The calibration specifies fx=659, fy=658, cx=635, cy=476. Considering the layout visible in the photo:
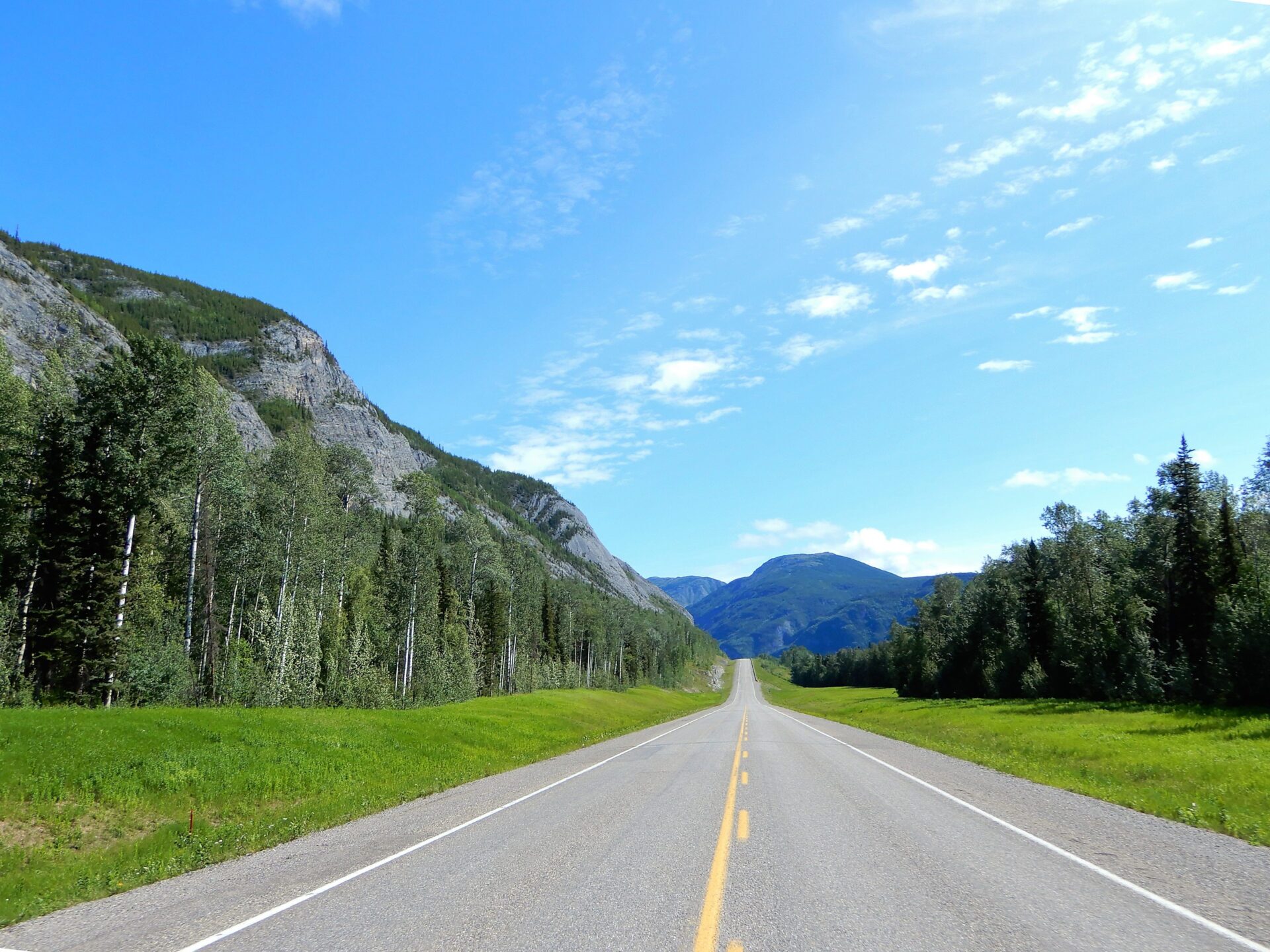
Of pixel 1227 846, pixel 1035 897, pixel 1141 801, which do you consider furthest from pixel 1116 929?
pixel 1141 801

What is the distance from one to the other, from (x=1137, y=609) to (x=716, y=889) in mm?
62460

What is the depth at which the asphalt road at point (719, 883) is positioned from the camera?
21.1 feet

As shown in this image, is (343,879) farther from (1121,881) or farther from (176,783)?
(1121,881)

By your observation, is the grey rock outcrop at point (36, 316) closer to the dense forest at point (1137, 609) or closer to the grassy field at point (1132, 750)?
the grassy field at point (1132, 750)

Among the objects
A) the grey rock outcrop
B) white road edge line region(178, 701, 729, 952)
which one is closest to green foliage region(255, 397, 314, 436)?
the grey rock outcrop

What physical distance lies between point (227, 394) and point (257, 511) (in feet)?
40.4

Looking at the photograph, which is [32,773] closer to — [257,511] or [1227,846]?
[1227,846]

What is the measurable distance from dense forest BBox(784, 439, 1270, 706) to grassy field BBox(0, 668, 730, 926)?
152ft

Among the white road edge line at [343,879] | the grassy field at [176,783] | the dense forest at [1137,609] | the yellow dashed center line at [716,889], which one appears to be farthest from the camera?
the dense forest at [1137,609]

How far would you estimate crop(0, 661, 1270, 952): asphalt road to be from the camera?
6418 mm

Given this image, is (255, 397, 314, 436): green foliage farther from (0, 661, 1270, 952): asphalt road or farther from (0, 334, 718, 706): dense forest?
(0, 661, 1270, 952): asphalt road

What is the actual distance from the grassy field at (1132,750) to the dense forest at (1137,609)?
5.01 meters

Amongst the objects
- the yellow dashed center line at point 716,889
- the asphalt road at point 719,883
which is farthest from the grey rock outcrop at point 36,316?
the yellow dashed center line at point 716,889

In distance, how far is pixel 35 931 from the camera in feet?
23.9
